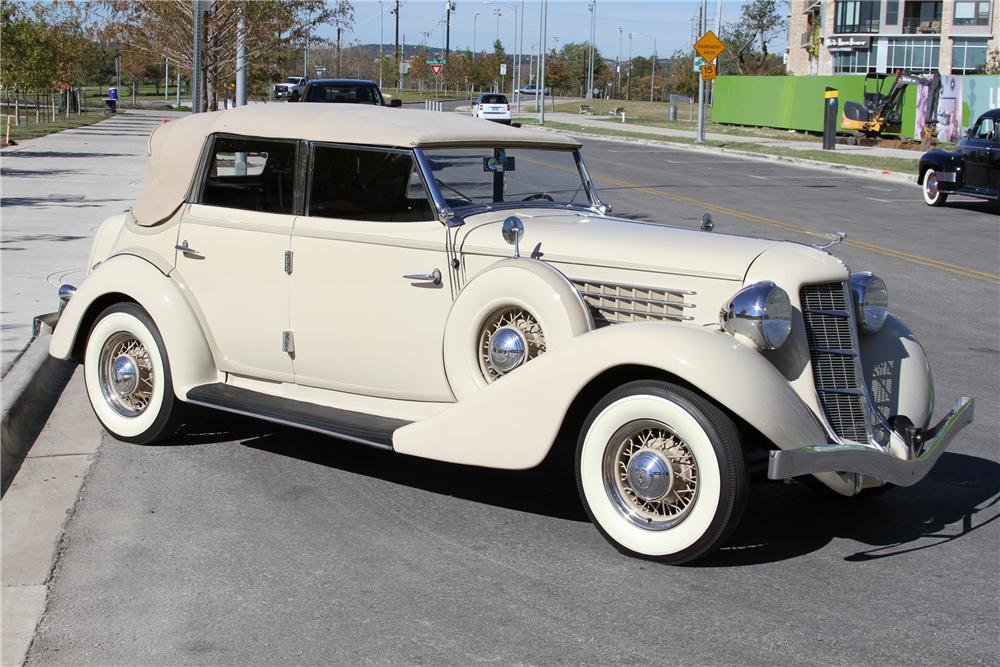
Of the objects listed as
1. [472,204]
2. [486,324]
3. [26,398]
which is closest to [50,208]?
[26,398]

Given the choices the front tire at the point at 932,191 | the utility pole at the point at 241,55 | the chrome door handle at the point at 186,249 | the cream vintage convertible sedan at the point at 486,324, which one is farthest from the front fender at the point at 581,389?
the front tire at the point at 932,191

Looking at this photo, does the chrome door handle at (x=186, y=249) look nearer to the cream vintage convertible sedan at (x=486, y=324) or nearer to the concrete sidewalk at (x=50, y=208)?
the cream vintage convertible sedan at (x=486, y=324)

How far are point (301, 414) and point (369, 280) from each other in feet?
2.43

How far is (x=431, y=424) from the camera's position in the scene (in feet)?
16.0

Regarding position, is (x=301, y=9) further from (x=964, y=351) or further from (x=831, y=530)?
(x=831, y=530)

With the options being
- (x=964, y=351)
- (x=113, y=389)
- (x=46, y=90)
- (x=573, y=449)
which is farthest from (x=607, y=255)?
(x=46, y=90)

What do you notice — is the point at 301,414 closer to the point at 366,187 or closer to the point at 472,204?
the point at 366,187

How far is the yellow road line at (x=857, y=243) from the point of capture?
509 inches

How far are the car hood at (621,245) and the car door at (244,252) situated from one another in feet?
3.62

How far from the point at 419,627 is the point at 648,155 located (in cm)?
3039

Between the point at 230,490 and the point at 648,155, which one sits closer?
the point at 230,490

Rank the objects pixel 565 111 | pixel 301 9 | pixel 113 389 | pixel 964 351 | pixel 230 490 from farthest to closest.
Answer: pixel 565 111, pixel 301 9, pixel 964 351, pixel 113 389, pixel 230 490

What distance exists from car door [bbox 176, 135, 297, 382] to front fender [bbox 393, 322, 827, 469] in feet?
3.90

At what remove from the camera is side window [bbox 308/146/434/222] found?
17.8ft
